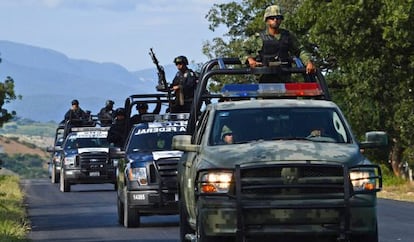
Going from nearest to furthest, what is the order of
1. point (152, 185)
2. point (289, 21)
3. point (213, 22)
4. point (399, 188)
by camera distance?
point (152, 185)
point (399, 188)
point (289, 21)
point (213, 22)

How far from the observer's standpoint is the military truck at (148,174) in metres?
21.0

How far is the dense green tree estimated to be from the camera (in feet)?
123

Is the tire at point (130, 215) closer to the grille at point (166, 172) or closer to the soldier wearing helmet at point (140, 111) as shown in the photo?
the grille at point (166, 172)

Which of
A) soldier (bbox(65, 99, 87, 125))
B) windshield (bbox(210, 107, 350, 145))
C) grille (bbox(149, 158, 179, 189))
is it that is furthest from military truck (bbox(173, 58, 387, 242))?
soldier (bbox(65, 99, 87, 125))

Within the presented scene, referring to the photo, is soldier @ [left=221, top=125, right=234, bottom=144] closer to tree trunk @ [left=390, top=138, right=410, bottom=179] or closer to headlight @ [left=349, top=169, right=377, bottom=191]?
headlight @ [left=349, top=169, right=377, bottom=191]

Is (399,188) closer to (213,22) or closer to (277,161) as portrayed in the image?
(213,22)

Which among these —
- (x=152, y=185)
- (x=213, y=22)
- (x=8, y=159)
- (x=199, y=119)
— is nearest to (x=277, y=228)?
(x=199, y=119)

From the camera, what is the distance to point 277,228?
1266cm

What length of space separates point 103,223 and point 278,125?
951 cm

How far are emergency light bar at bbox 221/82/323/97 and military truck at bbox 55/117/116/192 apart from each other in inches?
889

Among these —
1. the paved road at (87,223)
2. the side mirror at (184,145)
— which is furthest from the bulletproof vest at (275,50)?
the side mirror at (184,145)

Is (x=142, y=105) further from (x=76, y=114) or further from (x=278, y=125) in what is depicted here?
(x=76, y=114)

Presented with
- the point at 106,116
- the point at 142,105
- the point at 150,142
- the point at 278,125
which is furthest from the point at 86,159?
the point at 278,125

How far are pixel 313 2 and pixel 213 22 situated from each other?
13.2m
